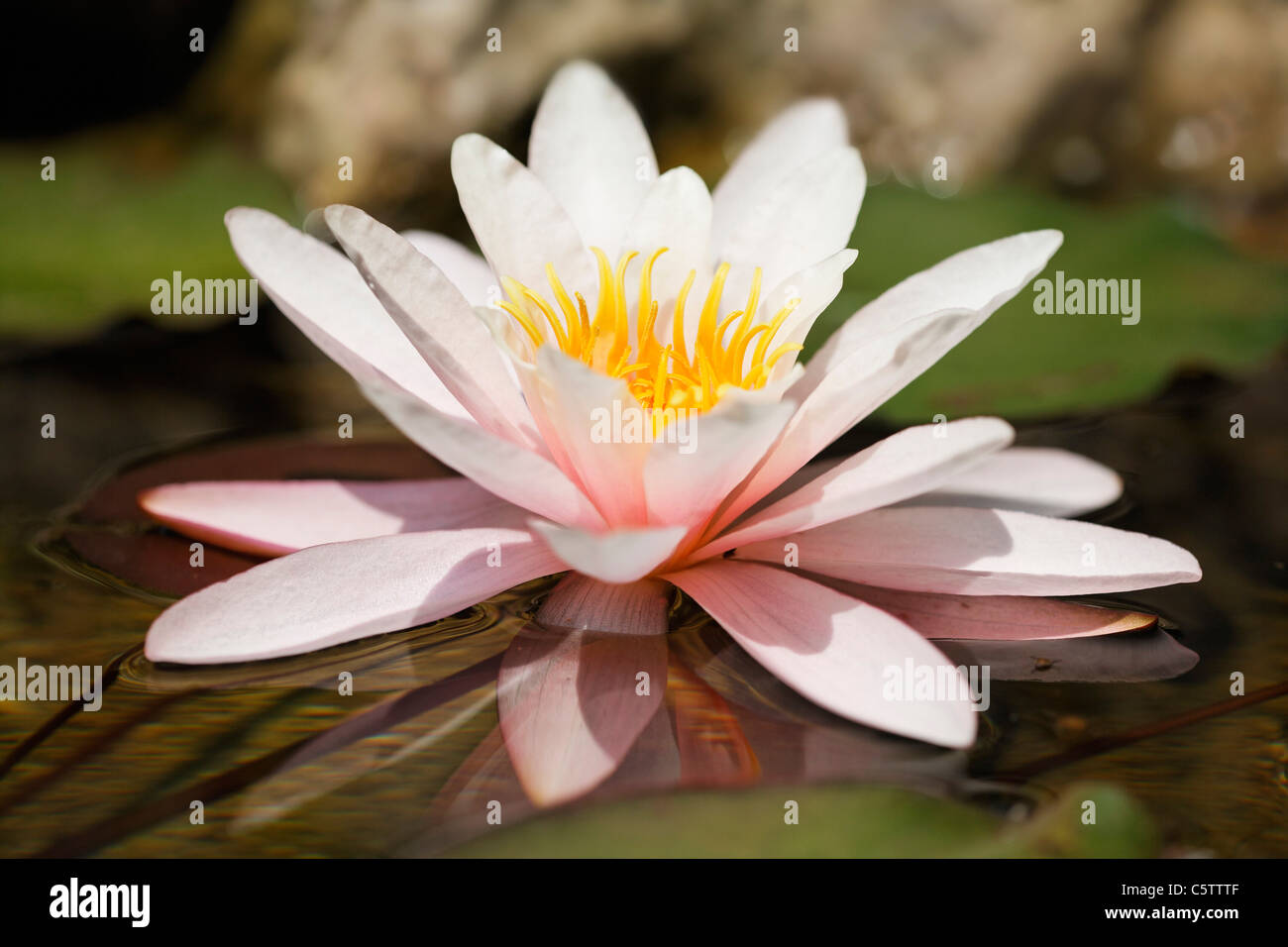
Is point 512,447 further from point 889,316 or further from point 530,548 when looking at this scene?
point 889,316

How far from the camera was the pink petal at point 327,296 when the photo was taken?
142 cm

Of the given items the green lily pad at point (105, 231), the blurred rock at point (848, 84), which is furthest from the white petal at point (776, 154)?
the blurred rock at point (848, 84)

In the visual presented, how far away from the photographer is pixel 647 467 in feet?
3.79

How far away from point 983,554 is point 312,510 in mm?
871

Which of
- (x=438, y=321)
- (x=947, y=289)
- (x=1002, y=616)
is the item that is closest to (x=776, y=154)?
(x=947, y=289)

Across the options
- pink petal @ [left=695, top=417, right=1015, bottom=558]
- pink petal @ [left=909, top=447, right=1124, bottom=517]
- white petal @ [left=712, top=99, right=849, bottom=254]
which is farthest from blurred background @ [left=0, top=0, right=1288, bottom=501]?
pink petal @ [left=695, top=417, right=1015, bottom=558]

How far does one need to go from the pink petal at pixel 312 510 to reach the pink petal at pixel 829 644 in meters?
0.31

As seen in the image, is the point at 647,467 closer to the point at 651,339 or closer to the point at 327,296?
the point at 651,339

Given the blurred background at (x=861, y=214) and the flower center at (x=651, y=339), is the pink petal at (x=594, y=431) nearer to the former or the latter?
the flower center at (x=651, y=339)

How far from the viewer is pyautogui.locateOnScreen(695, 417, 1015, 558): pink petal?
1123mm

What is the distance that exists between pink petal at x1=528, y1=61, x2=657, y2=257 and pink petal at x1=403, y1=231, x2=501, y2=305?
17 cm
